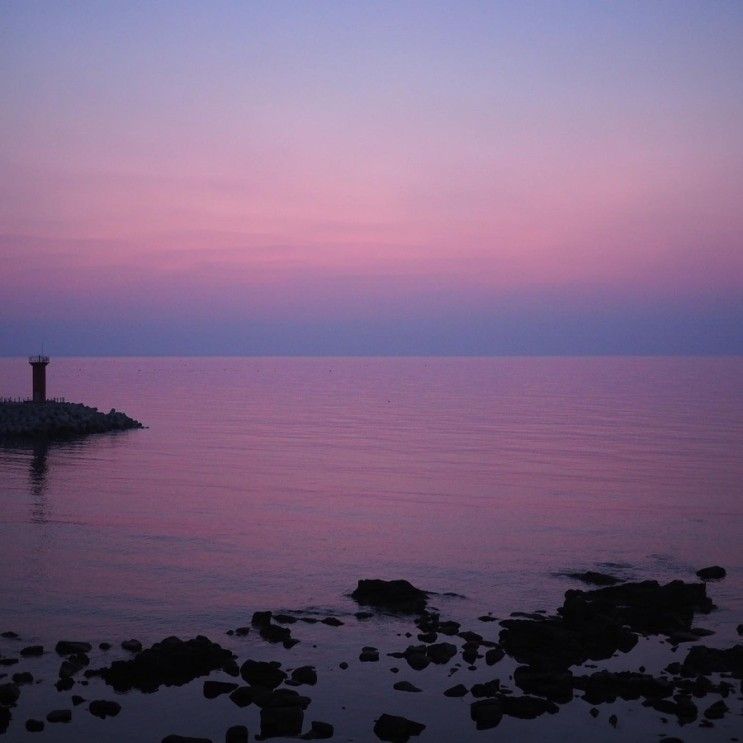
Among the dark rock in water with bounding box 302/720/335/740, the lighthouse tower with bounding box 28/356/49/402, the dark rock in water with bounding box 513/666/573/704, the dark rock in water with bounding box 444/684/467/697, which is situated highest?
the lighthouse tower with bounding box 28/356/49/402

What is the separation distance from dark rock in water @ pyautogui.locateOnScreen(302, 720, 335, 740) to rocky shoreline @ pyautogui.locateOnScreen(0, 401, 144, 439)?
170 ft

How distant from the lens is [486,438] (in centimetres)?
6100

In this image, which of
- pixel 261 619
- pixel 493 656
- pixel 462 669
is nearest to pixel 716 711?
pixel 493 656

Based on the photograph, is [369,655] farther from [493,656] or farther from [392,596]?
[392,596]

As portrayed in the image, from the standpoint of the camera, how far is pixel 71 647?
52.7 feet

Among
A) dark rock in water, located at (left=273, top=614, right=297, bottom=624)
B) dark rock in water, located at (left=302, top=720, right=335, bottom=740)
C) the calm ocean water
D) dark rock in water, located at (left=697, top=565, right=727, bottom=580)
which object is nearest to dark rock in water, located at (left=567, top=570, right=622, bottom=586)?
the calm ocean water

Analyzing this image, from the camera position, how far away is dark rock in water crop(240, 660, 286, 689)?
14797 mm

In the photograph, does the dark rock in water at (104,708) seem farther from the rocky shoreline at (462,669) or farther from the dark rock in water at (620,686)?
the dark rock in water at (620,686)

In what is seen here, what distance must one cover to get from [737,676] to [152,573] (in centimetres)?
1422

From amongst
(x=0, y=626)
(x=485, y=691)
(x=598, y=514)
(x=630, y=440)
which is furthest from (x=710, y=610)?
(x=630, y=440)

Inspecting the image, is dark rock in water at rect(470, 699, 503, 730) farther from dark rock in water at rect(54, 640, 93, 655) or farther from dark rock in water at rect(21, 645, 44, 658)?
dark rock in water at rect(21, 645, 44, 658)

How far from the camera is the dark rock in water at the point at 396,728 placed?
1320 centimetres

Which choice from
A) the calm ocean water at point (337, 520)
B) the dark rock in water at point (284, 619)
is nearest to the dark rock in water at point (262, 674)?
the calm ocean water at point (337, 520)

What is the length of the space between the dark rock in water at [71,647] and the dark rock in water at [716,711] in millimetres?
10887
